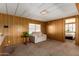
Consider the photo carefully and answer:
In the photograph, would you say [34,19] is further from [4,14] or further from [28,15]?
[4,14]

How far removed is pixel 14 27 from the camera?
1696mm

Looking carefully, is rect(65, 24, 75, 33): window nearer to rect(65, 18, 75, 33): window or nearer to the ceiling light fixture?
rect(65, 18, 75, 33): window

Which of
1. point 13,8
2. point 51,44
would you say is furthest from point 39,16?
A: point 51,44

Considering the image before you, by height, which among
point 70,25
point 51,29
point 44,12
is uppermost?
point 44,12

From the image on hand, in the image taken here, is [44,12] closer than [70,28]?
Yes

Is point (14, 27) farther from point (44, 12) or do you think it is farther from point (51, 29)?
point (51, 29)

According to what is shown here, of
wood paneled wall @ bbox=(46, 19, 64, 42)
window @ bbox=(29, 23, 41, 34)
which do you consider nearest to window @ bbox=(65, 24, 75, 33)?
wood paneled wall @ bbox=(46, 19, 64, 42)

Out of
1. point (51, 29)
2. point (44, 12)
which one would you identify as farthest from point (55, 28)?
point (44, 12)

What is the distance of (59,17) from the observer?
184 centimetres

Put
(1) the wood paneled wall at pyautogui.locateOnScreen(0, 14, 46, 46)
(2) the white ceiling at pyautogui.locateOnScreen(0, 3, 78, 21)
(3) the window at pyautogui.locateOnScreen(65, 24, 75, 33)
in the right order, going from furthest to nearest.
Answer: (3) the window at pyautogui.locateOnScreen(65, 24, 75, 33) → (2) the white ceiling at pyautogui.locateOnScreen(0, 3, 78, 21) → (1) the wood paneled wall at pyautogui.locateOnScreen(0, 14, 46, 46)

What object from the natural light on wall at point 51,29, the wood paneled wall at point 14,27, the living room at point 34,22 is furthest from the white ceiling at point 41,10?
the natural light on wall at point 51,29

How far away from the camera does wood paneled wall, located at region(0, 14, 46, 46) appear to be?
1.53 m

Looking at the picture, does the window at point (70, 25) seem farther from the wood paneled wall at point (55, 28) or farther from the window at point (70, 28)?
the wood paneled wall at point (55, 28)

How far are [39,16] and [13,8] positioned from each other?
67cm
